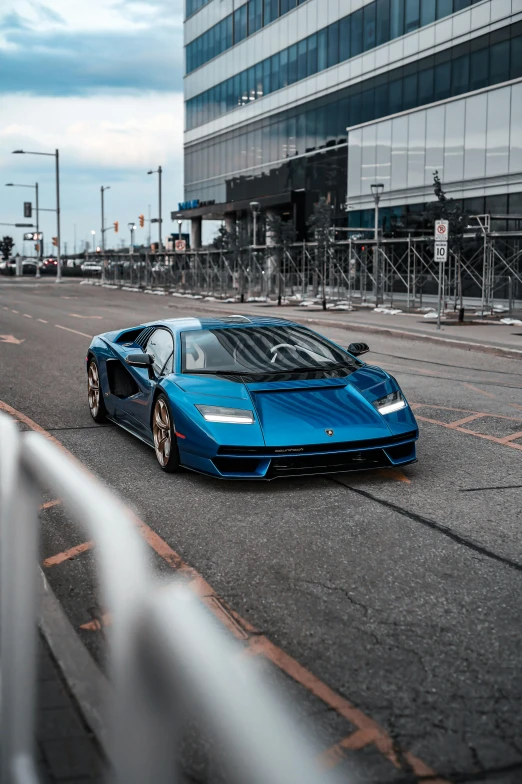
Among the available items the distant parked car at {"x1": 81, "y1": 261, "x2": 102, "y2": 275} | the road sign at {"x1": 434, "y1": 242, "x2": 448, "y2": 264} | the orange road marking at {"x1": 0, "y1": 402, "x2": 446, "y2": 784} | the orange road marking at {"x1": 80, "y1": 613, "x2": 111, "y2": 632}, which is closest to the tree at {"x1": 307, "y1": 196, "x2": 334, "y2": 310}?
the road sign at {"x1": 434, "y1": 242, "x2": 448, "y2": 264}

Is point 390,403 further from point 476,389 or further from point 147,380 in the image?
point 476,389

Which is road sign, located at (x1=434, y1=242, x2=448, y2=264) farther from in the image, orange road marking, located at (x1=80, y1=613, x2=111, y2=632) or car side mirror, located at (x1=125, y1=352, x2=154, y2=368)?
orange road marking, located at (x1=80, y1=613, x2=111, y2=632)

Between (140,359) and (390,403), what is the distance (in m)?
2.25

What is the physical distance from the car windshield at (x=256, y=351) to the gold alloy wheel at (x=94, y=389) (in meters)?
1.95

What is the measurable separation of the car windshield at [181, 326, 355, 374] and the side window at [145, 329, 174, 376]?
16 cm

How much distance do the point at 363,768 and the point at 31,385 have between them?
10.7 meters

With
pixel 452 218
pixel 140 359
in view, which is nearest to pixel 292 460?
pixel 140 359

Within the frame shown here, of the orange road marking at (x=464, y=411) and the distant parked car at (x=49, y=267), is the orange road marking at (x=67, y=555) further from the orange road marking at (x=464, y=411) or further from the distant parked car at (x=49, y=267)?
the distant parked car at (x=49, y=267)

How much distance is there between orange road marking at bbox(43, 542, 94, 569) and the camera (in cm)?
549

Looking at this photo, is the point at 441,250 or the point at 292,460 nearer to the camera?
the point at 292,460

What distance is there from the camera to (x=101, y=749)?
3.34m

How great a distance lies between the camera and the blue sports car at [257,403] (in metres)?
6.99

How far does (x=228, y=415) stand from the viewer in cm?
717

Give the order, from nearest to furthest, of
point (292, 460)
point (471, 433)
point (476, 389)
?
point (292, 460), point (471, 433), point (476, 389)
